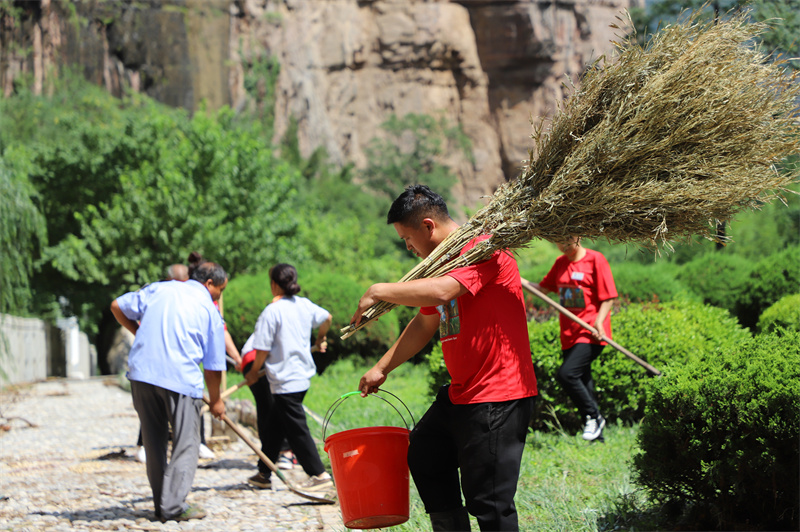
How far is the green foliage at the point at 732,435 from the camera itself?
3438 millimetres

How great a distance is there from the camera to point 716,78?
3393 mm

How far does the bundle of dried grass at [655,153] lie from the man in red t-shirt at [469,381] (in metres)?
0.16

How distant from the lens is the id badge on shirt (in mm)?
6242

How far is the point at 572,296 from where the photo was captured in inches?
248

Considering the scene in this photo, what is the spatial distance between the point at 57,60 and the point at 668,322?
3400 cm

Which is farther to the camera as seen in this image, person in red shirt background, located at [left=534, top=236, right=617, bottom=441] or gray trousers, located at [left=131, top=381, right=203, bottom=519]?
person in red shirt background, located at [left=534, top=236, right=617, bottom=441]

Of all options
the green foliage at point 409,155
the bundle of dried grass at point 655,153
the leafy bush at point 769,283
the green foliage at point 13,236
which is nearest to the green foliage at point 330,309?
the green foliage at point 13,236

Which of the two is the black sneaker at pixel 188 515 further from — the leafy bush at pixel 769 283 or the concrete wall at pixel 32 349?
the leafy bush at pixel 769 283

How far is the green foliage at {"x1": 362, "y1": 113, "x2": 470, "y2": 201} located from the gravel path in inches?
1553

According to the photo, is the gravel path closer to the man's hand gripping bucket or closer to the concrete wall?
the man's hand gripping bucket

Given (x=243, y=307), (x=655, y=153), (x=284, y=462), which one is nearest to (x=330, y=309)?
(x=243, y=307)

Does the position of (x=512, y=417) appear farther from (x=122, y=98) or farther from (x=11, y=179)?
(x=122, y=98)

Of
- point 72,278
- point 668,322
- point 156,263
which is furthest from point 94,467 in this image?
point 72,278

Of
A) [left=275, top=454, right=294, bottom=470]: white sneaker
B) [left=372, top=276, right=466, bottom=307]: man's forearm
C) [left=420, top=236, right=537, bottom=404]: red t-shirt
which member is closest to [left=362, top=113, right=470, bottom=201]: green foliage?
[left=275, top=454, right=294, bottom=470]: white sneaker
